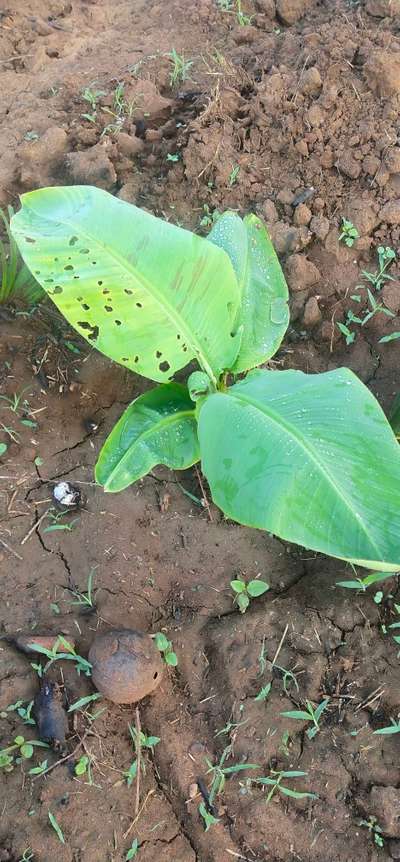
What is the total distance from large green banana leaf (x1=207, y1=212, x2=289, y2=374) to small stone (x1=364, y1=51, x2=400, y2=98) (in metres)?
0.91

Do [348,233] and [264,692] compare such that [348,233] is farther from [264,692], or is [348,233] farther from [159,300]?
[264,692]

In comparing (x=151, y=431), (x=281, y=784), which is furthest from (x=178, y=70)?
(x=281, y=784)

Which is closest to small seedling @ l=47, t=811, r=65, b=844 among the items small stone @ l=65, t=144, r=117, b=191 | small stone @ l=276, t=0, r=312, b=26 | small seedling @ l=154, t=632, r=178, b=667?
small seedling @ l=154, t=632, r=178, b=667

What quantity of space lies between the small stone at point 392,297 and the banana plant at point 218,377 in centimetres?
48

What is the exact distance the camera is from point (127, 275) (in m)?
1.88

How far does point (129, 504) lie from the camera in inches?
85.9

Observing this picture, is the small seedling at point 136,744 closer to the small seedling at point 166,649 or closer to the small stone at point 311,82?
the small seedling at point 166,649

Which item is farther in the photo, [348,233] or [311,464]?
[348,233]

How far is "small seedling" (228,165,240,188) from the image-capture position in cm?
261

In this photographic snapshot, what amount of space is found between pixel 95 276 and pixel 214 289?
1.17ft

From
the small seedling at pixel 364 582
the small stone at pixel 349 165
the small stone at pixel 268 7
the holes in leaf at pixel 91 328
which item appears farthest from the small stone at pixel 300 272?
the small stone at pixel 268 7

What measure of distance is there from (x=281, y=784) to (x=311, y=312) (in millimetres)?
1564

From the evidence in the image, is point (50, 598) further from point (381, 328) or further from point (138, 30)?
point (138, 30)

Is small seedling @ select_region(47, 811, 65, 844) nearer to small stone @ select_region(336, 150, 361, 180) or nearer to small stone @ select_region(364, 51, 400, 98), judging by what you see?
small stone @ select_region(336, 150, 361, 180)
